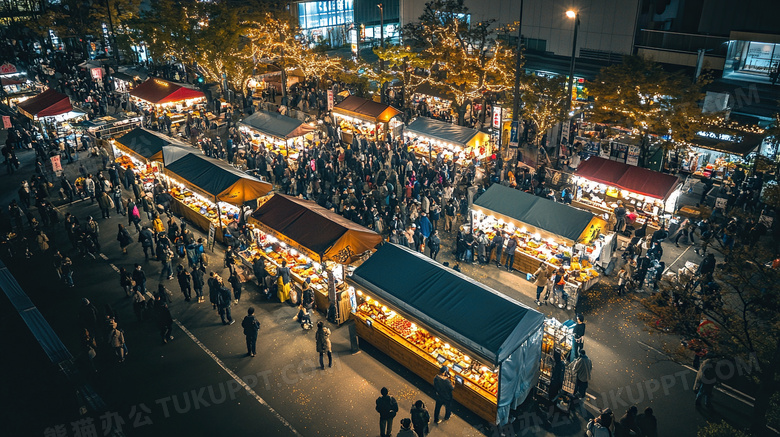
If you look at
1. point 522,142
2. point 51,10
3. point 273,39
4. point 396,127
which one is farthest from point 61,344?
point 51,10

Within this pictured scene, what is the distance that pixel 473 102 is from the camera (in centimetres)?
3384

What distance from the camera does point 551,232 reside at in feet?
55.8

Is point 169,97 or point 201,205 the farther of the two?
point 169,97

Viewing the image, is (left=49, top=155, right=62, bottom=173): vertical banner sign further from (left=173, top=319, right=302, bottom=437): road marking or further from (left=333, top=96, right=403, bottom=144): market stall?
(left=173, top=319, right=302, bottom=437): road marking

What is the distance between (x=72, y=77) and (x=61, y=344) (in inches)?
1409

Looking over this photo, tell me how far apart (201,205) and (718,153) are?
922 inches

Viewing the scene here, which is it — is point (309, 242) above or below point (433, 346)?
above

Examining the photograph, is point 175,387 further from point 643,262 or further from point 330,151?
point 330,151

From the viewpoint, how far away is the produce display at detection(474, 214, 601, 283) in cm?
1695

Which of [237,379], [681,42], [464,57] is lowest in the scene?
[237,379]

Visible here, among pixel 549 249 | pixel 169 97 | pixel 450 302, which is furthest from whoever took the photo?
pixel 169 97

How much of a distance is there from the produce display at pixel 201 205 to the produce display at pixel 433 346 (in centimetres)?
810

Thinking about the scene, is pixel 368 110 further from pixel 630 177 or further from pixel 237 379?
pixel 237 379

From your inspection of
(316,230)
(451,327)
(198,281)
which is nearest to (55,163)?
(198,281)
